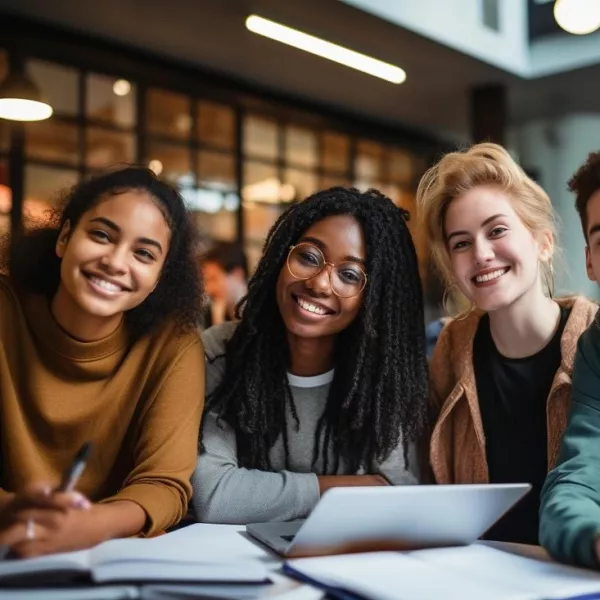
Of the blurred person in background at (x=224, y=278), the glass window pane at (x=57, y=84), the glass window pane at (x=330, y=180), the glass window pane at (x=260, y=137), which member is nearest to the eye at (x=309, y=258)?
the blurred person in background at (x=224, y=278)

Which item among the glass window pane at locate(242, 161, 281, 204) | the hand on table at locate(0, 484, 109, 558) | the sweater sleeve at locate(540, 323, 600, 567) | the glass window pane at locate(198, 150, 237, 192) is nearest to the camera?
the hand on table at locate(0, 484, 109, 558)

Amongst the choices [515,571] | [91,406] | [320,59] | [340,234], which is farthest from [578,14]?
[515,571]

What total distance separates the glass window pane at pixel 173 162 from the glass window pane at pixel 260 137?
0.67 m

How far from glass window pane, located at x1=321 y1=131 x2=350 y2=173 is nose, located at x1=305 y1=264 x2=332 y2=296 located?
202 inches

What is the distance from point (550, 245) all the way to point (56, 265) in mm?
1120

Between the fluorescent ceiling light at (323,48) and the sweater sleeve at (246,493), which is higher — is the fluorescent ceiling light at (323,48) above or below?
above

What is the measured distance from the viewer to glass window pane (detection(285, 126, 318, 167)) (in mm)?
6344

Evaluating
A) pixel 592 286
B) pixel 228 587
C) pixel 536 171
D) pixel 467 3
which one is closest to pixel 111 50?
pixel 467 3

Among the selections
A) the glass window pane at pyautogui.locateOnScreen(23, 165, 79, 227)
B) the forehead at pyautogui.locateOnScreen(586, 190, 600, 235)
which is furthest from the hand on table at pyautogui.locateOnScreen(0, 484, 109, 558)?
the glass window pane at pyautogui.locateOnScreen(23, 165, 79, 227)

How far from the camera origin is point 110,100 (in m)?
5.12

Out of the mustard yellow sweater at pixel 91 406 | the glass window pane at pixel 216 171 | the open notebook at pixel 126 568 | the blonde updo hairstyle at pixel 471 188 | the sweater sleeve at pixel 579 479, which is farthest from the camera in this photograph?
the glass window pane at pixel 216 171

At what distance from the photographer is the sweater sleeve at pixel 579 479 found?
108cm

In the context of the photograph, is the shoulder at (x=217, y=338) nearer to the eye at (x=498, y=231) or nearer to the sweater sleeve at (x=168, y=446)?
the sweater sleeve at (x=168, y=446)

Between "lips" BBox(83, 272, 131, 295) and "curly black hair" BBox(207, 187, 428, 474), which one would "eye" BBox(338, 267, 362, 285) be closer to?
"curly black hair" BBox(207, 187, 428, 474)
